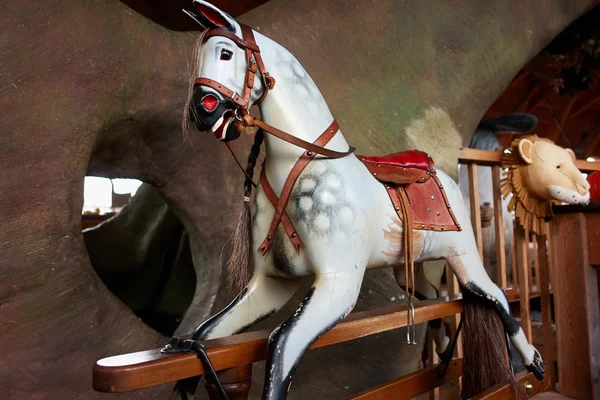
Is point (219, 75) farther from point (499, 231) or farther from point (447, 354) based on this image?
point (499, 231)

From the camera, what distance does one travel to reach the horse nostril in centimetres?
105

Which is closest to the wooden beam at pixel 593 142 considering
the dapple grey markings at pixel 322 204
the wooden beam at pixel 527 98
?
the wooden beam at pixel 527 98

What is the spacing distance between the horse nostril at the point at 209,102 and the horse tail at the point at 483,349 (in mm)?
1013

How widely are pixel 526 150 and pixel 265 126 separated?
63.1 inches

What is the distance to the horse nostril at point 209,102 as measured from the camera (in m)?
1.05

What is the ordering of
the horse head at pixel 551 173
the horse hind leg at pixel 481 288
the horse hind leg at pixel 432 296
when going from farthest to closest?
the horse head at pixel 551 173 → the horse hind leg at pixel 432 296 → the horse hind leg at pixel 481 288

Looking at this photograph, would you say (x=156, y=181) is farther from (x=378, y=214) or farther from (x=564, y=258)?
(x=564, y=258)

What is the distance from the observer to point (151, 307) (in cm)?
312

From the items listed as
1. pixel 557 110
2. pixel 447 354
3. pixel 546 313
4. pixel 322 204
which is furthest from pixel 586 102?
pixel 322 204

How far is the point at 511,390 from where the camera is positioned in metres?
1.53

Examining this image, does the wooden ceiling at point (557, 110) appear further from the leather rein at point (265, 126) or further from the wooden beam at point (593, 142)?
the leather rein at point (265, 126)

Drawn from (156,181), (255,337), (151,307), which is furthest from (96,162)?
(151,307)

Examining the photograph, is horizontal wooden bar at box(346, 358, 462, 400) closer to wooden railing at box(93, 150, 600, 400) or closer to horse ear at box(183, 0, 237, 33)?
wooden railing at box(93, 150, 600, 400)

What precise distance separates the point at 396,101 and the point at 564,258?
3.85ft
